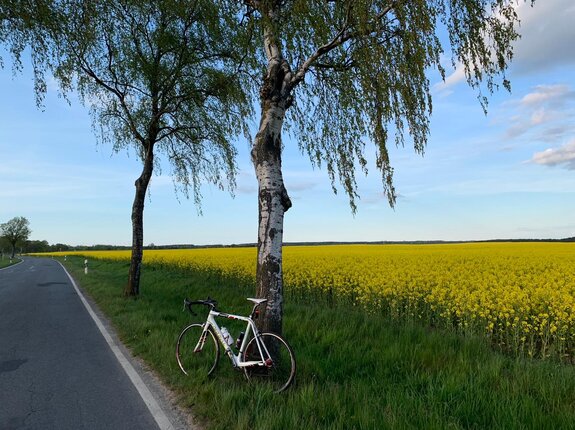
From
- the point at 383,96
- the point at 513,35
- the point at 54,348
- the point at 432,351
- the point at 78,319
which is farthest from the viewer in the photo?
the point at 78,319

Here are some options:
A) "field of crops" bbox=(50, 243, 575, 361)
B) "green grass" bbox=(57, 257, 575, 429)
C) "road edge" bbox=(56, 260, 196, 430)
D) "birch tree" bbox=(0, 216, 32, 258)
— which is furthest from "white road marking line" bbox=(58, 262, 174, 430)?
"birch tree" bbox=(0, 216, 32, 258)

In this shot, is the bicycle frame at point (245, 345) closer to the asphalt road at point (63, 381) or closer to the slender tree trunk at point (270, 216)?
the slender tree trunk at point (270, 216)

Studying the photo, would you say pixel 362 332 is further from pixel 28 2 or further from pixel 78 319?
pixel 28 2

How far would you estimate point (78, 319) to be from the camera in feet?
34.5

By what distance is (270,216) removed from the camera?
551 centimetres

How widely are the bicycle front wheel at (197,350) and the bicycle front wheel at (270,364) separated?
21.5 inches

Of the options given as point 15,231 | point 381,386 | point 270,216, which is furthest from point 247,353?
point 15,231

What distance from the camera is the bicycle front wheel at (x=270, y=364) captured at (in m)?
4.87

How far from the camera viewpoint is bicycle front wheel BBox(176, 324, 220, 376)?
18.0 ft

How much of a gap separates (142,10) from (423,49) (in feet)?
30.5

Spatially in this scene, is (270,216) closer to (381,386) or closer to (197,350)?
(197,350)

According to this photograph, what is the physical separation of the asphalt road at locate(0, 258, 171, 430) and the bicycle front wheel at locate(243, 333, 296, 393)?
1313 mm

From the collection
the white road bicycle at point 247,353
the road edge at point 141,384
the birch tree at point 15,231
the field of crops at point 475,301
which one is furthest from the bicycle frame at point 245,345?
the birch tree at point 15,231

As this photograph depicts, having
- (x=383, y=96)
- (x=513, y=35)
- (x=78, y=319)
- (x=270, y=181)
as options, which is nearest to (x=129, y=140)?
(x=78, y=319)
